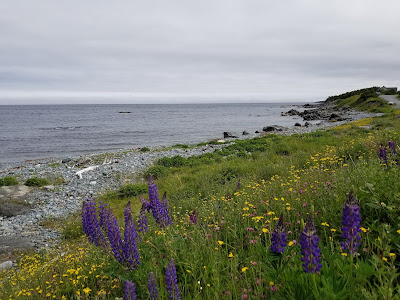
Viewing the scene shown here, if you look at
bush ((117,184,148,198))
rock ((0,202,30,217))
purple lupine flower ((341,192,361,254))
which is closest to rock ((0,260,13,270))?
rock ((0,202,30,217))

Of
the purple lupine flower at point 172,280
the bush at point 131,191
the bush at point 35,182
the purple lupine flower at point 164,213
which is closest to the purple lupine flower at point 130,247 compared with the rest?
the purple lupine flower at point 172,280

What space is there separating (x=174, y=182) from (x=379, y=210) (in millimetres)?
8441

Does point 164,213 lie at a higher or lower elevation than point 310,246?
lower

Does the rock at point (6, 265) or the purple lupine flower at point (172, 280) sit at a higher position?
the purple lupine flower at point (172, 280)

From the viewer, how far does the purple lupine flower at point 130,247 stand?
Answer: 3.22m

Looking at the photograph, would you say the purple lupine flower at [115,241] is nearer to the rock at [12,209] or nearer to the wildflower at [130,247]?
the wildflower at [130,247]

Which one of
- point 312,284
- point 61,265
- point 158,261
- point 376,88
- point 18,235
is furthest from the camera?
point 376,88

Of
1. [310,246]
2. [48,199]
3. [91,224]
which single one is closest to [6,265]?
[91,224]

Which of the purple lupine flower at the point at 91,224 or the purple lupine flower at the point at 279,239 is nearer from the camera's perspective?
the purple lupine flower at the point at 279,239

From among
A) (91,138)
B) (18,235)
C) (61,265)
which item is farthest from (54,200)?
(91,138)

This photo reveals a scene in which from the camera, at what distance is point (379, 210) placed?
143 inches

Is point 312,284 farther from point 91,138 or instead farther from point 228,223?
point 91,138

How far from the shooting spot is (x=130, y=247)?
3.23 metres

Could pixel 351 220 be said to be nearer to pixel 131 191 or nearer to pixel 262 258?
pixel 262 258
